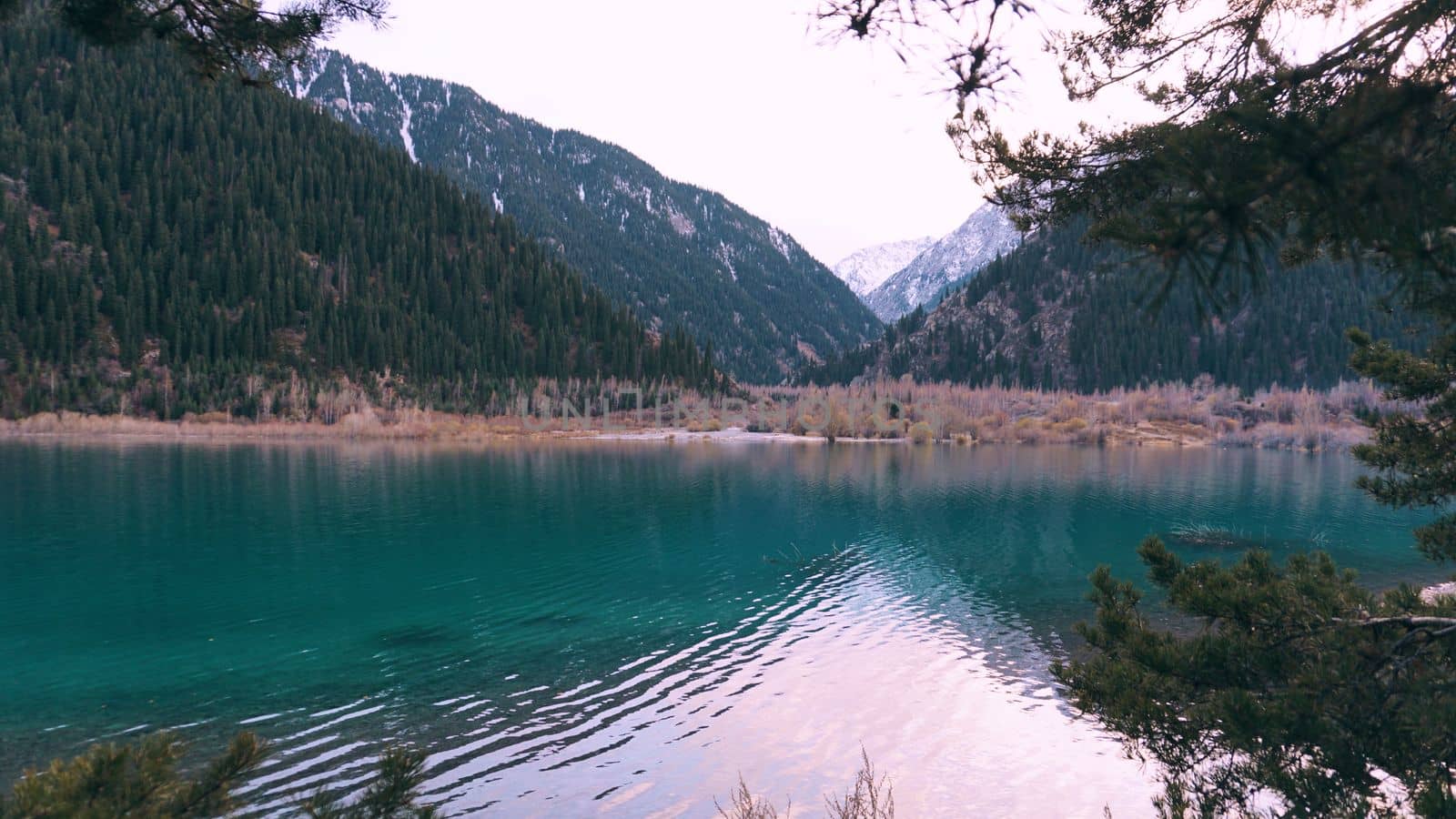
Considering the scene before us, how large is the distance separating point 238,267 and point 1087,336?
14236 cm

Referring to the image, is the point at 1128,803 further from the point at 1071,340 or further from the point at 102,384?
the point at 1071,340

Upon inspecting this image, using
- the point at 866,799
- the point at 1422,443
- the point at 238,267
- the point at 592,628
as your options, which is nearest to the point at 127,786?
the point at 1422,443

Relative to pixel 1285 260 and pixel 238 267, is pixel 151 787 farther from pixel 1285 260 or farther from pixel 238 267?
pixel 238 267

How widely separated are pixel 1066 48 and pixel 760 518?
36775 mm

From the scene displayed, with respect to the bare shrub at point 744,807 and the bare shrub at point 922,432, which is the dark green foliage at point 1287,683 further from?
the bare shrub at point 922,432

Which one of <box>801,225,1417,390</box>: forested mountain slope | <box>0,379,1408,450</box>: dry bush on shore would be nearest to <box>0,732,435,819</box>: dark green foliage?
<box>0,379,1408,450</box>: dry bush on shore

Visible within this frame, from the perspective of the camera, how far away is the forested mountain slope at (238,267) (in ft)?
343

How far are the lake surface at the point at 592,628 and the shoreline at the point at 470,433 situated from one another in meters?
43.1

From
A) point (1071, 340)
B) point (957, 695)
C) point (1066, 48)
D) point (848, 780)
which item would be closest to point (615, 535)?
point (957, 695)

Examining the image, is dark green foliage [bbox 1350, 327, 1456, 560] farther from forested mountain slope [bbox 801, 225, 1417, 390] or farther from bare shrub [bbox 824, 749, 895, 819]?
forested mountain slope [bbox 801, 225, 1417, 390]

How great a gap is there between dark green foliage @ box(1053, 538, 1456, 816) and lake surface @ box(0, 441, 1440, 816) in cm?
596

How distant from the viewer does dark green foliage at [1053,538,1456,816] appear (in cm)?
595

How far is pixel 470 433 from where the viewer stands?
355 feet

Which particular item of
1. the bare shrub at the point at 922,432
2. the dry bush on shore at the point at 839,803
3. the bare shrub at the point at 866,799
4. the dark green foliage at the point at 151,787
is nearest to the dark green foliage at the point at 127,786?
the dark green foliage at the point at 151,787
